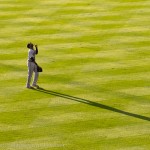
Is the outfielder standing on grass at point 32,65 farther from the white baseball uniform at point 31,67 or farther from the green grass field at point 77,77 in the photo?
the green grass field at point 77,77

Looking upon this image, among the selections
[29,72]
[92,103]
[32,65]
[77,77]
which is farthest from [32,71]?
[92,103]

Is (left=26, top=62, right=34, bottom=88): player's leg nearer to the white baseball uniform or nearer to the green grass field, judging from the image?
the white baseball uniform

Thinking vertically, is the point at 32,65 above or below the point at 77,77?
above

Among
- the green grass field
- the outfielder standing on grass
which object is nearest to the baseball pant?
the outfielder standing on grass

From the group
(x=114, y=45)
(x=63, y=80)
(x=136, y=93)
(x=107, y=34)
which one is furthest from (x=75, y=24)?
(x=136, y=93)

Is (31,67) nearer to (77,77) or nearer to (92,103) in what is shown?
(77,77)

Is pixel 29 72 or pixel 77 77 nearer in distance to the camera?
pixel 29 72

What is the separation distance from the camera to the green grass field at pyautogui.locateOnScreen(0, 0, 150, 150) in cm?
1661

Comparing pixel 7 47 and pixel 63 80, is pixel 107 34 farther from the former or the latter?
pixel 63 80

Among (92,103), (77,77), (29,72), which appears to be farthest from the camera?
(77,77)

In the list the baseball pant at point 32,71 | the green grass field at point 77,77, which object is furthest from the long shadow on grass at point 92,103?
the baseball pant at point 32,71

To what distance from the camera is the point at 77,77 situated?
21.8 meters

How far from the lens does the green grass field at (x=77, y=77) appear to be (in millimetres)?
16609

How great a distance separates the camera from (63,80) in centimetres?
2153
